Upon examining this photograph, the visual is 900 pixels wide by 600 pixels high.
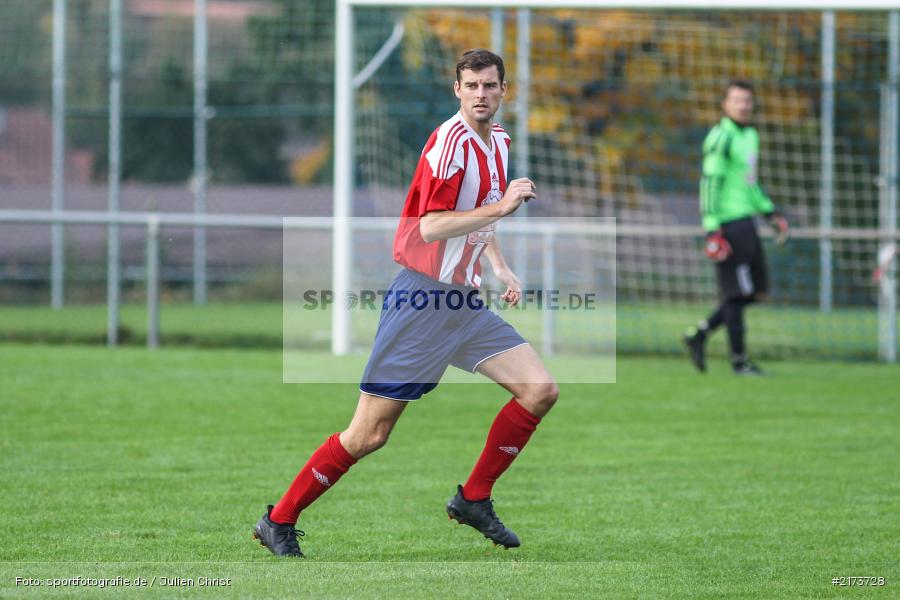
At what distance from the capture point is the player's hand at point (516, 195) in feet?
16.1

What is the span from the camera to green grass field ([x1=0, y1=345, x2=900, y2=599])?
16.0 feet

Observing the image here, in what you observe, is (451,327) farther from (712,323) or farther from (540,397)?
(712,323)

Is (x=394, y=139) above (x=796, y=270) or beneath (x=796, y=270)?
above

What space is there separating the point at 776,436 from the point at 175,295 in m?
13.5

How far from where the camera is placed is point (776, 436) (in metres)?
8.41

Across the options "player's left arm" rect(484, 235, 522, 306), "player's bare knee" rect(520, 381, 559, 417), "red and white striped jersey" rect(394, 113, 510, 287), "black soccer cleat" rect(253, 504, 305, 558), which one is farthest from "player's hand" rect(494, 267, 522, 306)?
"black soccer cleat" rect(253, 504, 305, 558)

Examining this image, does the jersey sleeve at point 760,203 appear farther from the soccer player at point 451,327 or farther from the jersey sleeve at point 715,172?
the soccer player at point 451,327

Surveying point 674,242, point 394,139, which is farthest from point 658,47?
point 394,139

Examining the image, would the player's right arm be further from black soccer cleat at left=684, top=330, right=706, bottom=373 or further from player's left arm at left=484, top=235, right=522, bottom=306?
black soccer cleat at left=684, top=330, right=706, bottom=373

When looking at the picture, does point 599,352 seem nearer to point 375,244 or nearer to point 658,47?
point 375,244

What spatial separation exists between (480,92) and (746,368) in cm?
681

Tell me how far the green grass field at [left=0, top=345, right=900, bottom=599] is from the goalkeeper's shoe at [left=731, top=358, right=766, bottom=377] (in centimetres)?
40

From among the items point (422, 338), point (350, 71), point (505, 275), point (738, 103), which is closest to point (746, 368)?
point (738, 103)

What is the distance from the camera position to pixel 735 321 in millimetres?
11125
